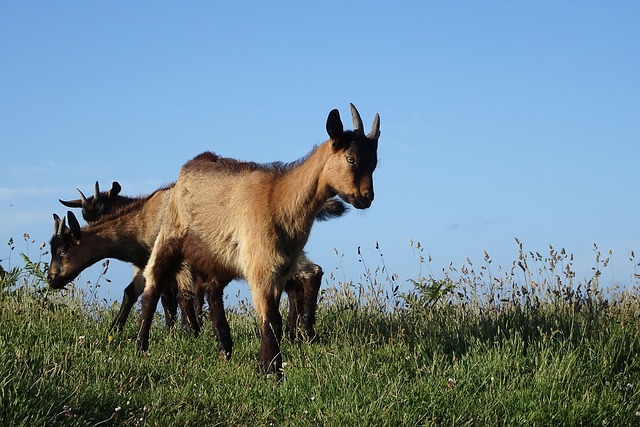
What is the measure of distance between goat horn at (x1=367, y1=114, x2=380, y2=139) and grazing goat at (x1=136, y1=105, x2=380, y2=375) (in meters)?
0.01

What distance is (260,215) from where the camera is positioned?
31.4 ft

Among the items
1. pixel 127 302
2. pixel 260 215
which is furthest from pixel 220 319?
pixel 127 302

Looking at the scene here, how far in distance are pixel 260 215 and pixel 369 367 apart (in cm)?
219

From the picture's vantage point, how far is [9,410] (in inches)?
254

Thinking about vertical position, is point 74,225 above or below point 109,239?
above

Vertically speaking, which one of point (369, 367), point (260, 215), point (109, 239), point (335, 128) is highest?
point (109, 239)

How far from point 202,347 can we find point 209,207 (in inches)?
66.1

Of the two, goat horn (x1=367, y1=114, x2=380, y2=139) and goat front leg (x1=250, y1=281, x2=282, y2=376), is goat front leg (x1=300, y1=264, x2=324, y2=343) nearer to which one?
goat front leg (x1=250, y1=281, x2=282, y2=376)

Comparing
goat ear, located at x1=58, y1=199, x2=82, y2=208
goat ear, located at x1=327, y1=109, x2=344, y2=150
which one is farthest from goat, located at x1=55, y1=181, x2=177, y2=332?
goat ear, located at x1=327, y1=109, x2=344, y2=150

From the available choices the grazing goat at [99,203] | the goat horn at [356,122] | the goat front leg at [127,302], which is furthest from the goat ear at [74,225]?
the goat horn at [356,122]

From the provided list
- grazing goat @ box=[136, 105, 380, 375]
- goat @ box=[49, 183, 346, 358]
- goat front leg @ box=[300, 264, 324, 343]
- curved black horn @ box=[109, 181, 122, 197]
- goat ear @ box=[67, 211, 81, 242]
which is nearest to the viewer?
grazing goat @ box=[136, 105, 380, 375]

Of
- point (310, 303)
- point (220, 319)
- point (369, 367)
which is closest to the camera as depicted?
point (369, 367)

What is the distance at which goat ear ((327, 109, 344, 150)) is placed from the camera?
8.97 metres

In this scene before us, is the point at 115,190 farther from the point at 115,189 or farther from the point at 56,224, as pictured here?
the point at 56,224
